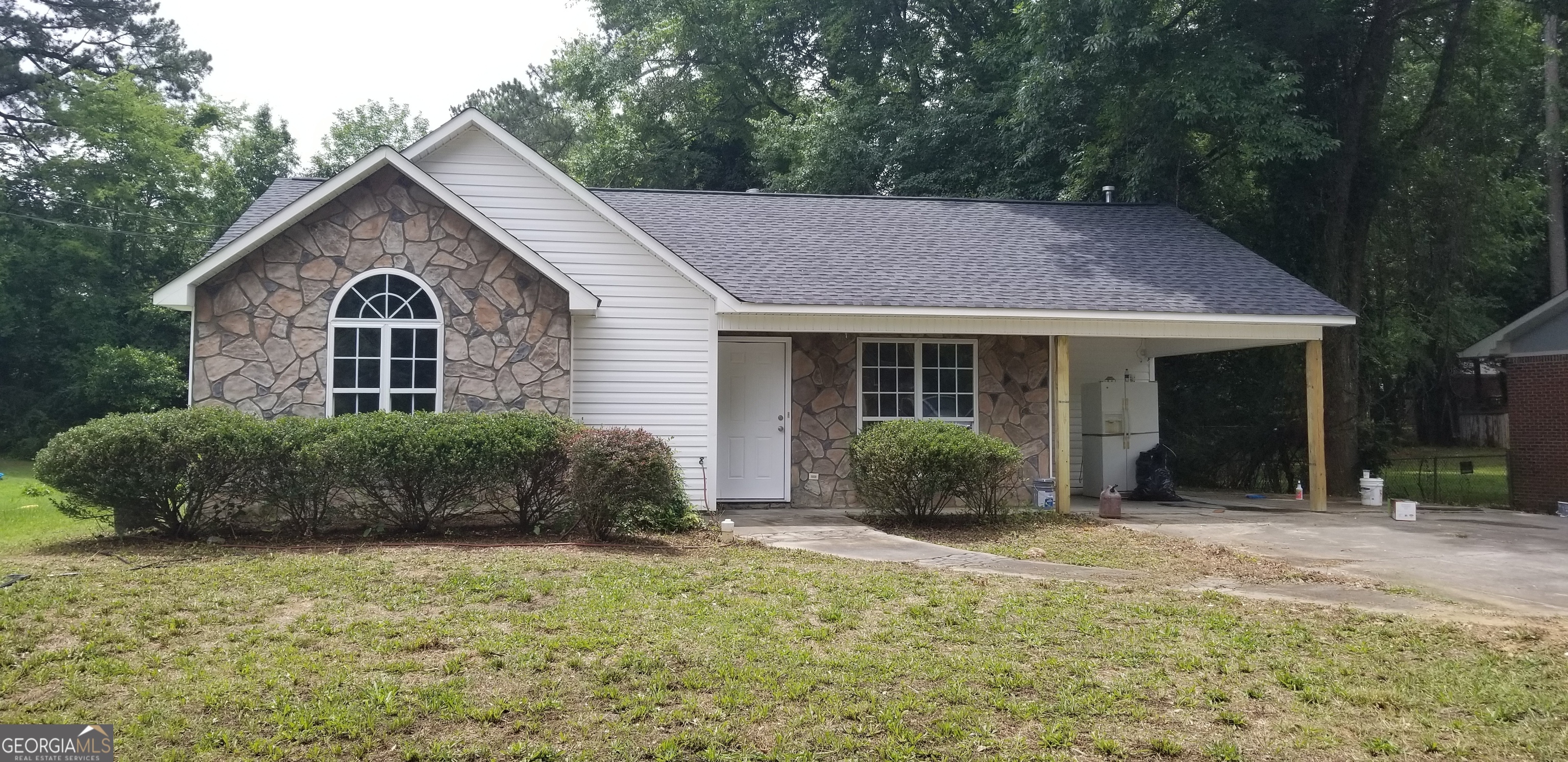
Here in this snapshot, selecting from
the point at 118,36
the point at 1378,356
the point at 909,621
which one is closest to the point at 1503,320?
the point at 1378,356

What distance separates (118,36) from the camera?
31.6 m

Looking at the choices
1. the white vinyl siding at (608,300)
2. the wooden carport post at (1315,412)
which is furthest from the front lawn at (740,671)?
the wooden carport post at (1315,412)

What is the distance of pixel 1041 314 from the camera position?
12078 mm

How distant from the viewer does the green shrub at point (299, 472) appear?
881cm

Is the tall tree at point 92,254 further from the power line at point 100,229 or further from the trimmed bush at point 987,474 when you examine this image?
the trimmed bush at point 987,474

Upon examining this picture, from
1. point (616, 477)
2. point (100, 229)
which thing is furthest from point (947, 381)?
point (100, 229)

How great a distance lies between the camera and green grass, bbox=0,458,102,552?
934cm

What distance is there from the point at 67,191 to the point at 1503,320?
37.2 meters

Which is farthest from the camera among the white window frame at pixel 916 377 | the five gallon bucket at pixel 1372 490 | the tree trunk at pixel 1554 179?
the tree trunk at pixel 1554 179

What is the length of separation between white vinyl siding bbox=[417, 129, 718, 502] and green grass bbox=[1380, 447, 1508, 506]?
11.7 m

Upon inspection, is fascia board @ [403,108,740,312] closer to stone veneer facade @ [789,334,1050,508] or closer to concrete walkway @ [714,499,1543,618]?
stone veneer facade @ [789,334,1050,508]

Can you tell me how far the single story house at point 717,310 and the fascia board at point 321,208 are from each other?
0.03 m

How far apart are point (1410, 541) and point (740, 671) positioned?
8.25m

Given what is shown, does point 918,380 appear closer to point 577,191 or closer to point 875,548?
point 875,548
